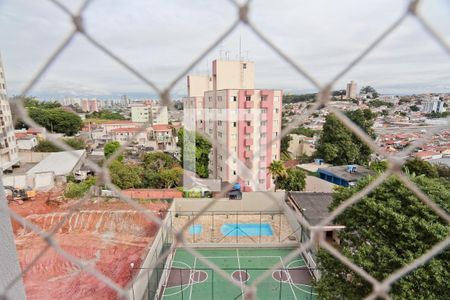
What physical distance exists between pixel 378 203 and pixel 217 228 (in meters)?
4.24

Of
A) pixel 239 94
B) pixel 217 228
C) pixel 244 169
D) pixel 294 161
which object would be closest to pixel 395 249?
pixel 244 169

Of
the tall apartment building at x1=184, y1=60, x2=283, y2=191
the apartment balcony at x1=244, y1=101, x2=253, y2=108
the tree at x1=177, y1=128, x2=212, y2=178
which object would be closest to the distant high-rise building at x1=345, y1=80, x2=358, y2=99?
the tall apartment building at x1=184, y1=60, x2=283, y2=191

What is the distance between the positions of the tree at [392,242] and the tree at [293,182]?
531cm

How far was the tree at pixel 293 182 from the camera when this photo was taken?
316 inches

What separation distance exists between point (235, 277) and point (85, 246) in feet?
10.0

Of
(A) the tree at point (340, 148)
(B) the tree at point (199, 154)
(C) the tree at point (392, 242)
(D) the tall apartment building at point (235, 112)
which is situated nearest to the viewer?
(C) the tree at point (392, 242)

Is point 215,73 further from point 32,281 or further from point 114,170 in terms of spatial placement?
point 32,281

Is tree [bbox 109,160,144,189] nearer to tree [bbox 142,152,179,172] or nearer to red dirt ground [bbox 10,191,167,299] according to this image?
red dirt ground [bbox 10,191,167,299]

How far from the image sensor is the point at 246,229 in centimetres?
619

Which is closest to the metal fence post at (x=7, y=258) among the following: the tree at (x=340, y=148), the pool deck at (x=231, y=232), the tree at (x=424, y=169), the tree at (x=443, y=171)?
the pool deck at (x=231, y=232)

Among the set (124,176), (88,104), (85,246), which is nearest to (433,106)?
(88,104)

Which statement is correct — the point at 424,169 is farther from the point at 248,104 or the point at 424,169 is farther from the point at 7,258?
the point at 7,258

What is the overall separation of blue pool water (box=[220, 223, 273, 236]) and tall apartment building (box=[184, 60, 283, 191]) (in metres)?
0.91

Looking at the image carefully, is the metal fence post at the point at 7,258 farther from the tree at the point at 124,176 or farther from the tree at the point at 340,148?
the tree at the point at 340,148
